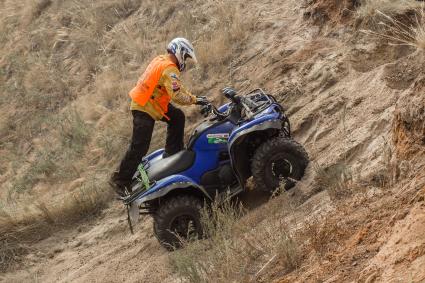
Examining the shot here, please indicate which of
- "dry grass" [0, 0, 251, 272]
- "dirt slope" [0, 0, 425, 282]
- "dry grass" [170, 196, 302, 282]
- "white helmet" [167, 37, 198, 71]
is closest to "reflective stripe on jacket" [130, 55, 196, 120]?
"white helmet" [167, 37, 198, 71]

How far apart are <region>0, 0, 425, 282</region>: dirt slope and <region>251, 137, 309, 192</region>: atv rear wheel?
177mm

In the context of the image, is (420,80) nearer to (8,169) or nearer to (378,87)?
(378,87)

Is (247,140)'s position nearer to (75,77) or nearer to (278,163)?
(278,163)

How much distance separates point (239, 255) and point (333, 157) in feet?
7.64

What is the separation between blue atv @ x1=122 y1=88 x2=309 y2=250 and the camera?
6703 millimetres

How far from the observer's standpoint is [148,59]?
12016mm

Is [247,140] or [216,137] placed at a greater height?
[216,137]

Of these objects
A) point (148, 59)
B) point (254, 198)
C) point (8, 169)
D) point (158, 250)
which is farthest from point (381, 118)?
point (8, 169)

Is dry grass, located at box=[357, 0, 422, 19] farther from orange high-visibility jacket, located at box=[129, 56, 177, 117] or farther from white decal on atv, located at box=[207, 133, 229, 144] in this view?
orange high-visibility jacket, located at box=[129, 56, 177, 117]

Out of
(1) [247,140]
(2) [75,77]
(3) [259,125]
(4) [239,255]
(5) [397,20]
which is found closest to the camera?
(4) [239,255]

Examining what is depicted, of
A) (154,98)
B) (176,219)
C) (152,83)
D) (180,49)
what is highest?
(180,49)

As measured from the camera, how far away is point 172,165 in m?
6.98

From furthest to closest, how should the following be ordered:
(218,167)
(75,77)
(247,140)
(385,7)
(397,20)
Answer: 1. (75,77)
2. (385,7)
3. (397,20)
4. (218,167)
5. (247,140)

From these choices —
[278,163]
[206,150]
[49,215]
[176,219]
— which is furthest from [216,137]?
[49,215]
